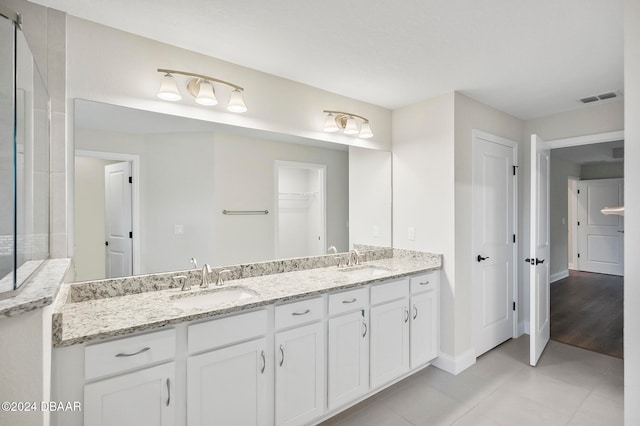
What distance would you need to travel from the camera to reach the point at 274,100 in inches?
94.8

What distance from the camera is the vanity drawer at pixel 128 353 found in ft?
4.38

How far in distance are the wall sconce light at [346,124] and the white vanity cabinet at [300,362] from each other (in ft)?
4.59

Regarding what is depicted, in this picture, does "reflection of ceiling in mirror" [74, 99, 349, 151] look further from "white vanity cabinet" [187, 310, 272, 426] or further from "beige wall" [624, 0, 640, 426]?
"beige wall" [624, 0, 640, 426]

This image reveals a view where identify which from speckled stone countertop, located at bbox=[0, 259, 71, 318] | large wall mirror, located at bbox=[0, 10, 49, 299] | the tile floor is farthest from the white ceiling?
the tile floor

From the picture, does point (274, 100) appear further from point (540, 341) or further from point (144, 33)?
point (540, 341)

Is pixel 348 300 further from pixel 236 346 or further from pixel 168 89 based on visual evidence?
pixel 168 89

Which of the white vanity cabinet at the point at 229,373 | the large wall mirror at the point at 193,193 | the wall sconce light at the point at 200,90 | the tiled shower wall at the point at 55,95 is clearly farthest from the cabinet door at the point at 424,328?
the tiled shower wall at the point at 55,95

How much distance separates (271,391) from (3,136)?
5.38 feet

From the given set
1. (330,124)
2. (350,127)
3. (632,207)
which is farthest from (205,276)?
(632,207)

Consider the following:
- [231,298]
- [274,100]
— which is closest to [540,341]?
[231,298]

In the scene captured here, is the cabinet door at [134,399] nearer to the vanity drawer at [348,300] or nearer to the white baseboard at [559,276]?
the vanity drawer at [348,300]

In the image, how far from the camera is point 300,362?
1931 mm

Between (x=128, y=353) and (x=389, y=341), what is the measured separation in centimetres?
173

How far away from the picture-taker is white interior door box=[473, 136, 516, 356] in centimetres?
308
